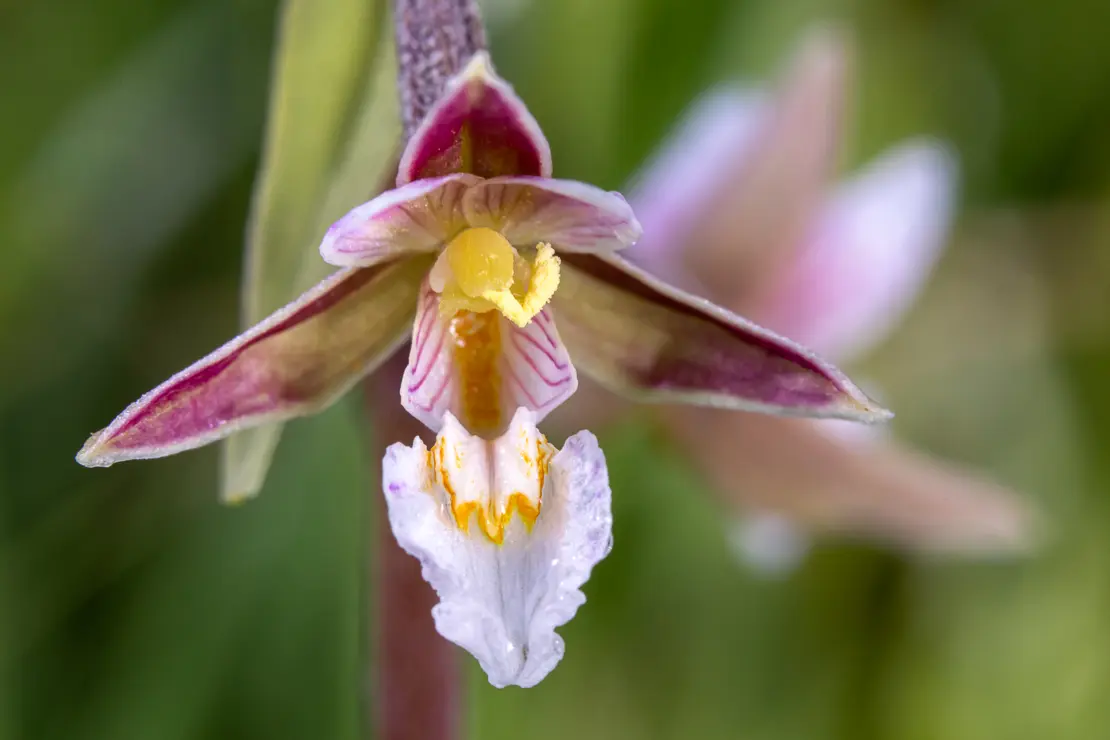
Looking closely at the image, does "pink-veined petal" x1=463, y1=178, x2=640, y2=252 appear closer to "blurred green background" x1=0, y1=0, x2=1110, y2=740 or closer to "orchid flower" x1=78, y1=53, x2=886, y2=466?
"orchid flower" x1=78, y1=53, x2=886, y2=466

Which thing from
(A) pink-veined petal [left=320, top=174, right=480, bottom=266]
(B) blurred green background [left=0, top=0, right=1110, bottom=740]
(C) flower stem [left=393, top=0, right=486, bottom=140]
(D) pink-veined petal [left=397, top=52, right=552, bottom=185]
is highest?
(C) flower stem [left=393, top=0, right=486, bottom=140]

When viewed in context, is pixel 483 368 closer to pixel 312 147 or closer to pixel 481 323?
pixel 481 323

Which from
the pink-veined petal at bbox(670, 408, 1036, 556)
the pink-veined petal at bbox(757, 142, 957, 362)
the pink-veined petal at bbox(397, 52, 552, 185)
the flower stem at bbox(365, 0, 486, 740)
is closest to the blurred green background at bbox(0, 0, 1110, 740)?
the pink-veined petal at bbox(670, 408, 1036, 556)

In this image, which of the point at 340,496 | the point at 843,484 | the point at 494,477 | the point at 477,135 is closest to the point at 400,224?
the point at 477,135

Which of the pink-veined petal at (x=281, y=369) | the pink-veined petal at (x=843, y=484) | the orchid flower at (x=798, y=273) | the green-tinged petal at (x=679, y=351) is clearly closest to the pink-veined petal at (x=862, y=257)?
the orchid flower at (x=798, y=273)

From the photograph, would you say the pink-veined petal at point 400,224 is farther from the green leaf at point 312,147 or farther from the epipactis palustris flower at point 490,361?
the green leaf at point 312,147

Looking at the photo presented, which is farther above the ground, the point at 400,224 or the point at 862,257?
the point at 400,224

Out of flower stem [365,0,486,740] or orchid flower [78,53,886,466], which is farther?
flower stem [365,0,486,740]
